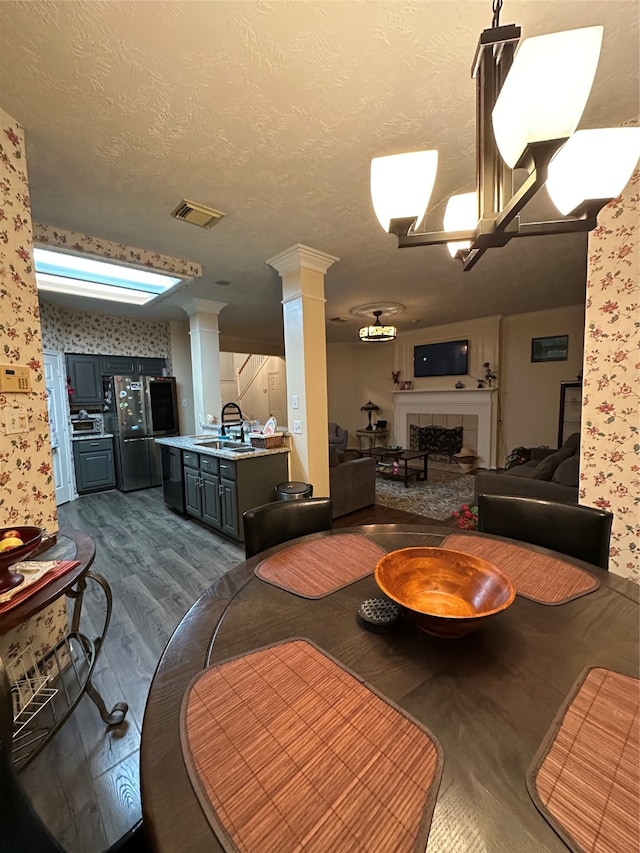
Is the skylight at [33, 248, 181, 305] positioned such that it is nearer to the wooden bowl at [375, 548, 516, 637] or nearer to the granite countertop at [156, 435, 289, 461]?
the granite countertop at [156, 435, 289, 461]

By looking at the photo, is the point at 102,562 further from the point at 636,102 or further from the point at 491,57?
the point at 636,102

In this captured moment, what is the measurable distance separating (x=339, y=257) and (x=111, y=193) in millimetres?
1700

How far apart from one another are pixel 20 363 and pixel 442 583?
6.26ft

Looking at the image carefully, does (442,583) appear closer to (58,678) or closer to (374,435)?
(58,678)

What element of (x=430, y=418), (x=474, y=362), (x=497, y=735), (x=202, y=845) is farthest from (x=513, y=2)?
(x=430, y=418)

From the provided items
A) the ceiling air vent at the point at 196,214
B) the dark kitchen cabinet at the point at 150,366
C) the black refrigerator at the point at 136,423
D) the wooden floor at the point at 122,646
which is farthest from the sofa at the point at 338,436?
the ceiling air vent at the point at 196,214

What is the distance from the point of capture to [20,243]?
4.89 ft

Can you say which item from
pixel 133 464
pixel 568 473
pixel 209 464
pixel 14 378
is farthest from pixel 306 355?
pixel 133 464

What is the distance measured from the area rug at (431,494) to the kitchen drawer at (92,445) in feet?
12.7

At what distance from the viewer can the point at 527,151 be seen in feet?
2.43

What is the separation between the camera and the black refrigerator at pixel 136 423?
470cm

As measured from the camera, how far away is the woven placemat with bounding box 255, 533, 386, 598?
1049 mm

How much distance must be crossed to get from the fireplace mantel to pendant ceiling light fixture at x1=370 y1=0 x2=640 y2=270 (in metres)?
5.03

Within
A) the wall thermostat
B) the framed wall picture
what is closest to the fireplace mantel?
the framed wall picture
